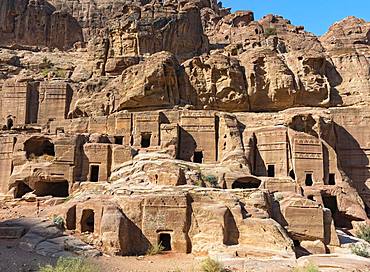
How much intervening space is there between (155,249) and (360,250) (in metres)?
10.6

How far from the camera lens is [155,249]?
71.9 ft

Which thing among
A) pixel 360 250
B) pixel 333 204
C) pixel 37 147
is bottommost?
pixel 360 250

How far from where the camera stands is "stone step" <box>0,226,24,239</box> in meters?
21.1

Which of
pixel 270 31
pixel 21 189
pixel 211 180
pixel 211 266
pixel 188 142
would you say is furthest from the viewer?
pixel 270 31

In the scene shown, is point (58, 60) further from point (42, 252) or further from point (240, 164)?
point (42, 252)

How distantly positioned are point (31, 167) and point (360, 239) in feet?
72.2

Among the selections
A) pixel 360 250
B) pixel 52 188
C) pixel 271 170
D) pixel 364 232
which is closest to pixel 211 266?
pixel 360 250

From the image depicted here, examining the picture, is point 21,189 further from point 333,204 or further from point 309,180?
point 333,204

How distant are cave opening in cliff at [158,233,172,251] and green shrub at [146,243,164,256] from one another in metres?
0.46

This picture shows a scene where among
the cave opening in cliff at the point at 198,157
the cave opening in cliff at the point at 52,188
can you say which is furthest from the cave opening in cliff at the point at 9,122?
the cave opening in cliff at the point at 198,157

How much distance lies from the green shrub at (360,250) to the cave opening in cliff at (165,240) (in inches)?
370

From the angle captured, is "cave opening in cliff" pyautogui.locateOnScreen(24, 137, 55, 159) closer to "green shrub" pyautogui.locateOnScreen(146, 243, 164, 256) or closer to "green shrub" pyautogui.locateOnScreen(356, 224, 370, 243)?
"green shrub" pyautogui.locateOnScreen(146, 243, 164, 256)

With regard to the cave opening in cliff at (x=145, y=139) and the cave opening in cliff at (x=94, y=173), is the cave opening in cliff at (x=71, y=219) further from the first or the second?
the cave opening in cliff at (x=145, y=139)

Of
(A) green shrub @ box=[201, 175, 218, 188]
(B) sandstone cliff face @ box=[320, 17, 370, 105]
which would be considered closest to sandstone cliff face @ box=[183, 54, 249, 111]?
(B) sandstone cliff face @ box=[320, 17, 370, 105]
